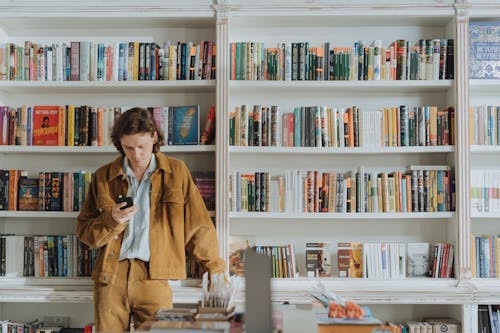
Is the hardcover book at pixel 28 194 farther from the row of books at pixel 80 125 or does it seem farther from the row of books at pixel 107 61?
the row of books at pixel 107 61

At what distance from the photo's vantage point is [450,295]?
3.25 meters

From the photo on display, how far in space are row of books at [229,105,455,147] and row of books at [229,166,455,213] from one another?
176 millimetres

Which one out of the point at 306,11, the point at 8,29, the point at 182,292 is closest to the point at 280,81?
the point at 306,11

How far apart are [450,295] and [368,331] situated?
5.43 feet

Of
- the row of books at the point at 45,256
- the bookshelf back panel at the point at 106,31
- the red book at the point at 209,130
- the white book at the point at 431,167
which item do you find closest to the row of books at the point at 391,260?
the white book at the point at 431,167

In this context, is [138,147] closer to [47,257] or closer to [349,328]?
[47,257]

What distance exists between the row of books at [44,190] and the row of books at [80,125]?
0.19 m

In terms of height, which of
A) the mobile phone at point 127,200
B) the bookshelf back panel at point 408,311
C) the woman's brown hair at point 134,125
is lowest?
the bookshelf back panel at point 408,311

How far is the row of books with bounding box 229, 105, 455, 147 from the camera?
11.3 ft

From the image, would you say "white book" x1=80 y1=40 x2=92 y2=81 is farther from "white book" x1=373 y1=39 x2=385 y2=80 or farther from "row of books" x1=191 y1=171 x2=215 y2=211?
"white book" x1=373 y1=39 x2=385 y2=80

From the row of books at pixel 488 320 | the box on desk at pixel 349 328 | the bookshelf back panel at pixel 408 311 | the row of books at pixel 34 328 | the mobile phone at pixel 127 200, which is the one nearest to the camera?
the box on desk at pixel 349 328

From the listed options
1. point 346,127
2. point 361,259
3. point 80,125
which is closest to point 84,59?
point 80,125

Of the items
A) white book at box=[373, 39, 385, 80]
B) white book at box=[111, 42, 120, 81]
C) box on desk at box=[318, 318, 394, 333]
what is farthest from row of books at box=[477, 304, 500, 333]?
white book at box=[111, 42, 120, 81]

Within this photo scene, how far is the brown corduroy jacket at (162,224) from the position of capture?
299 cm
